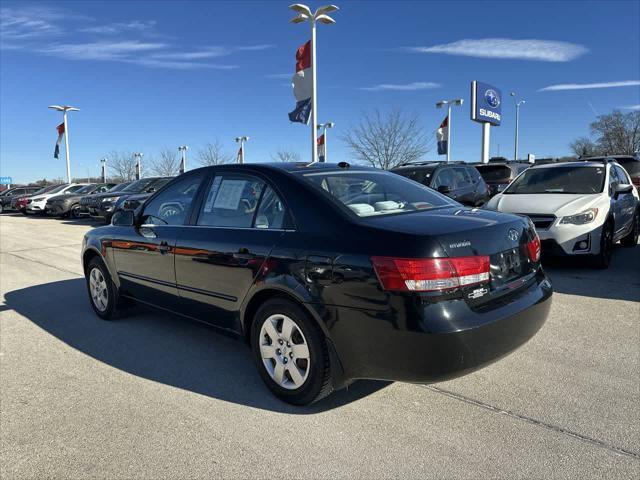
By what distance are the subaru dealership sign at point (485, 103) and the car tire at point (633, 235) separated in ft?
57.6

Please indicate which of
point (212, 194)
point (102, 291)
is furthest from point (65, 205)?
point (212, 194)

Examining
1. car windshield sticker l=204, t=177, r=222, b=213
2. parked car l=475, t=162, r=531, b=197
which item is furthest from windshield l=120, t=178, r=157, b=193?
car windshield sticker l=204, t=177, r=222, b=213

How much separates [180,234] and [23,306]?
10.8ft

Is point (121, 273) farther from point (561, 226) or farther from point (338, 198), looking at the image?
point (561, 226)

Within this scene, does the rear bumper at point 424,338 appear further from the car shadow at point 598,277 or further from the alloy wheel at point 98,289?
the car shadow at point 598,277

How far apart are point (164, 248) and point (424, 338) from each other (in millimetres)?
2529

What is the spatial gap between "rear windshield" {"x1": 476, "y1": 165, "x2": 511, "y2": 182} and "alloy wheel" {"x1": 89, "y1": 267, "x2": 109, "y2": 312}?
11847mm

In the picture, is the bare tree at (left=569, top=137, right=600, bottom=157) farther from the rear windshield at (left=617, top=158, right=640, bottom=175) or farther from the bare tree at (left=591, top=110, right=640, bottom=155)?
the rear windshield at (left=617, top=158, right=640, bottom=175)

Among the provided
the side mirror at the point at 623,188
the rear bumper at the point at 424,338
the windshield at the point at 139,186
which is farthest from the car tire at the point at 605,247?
the windshield at the point at 139,186

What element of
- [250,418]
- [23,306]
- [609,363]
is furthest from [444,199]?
[23,306]

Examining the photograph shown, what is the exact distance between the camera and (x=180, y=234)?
13.0 feet

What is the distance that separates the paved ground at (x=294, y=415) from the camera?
2520 mm

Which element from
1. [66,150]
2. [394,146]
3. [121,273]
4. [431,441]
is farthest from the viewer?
[66,150]

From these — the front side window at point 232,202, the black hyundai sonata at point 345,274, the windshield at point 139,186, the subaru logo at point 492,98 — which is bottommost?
the black hyundai sonata at point 345,274
